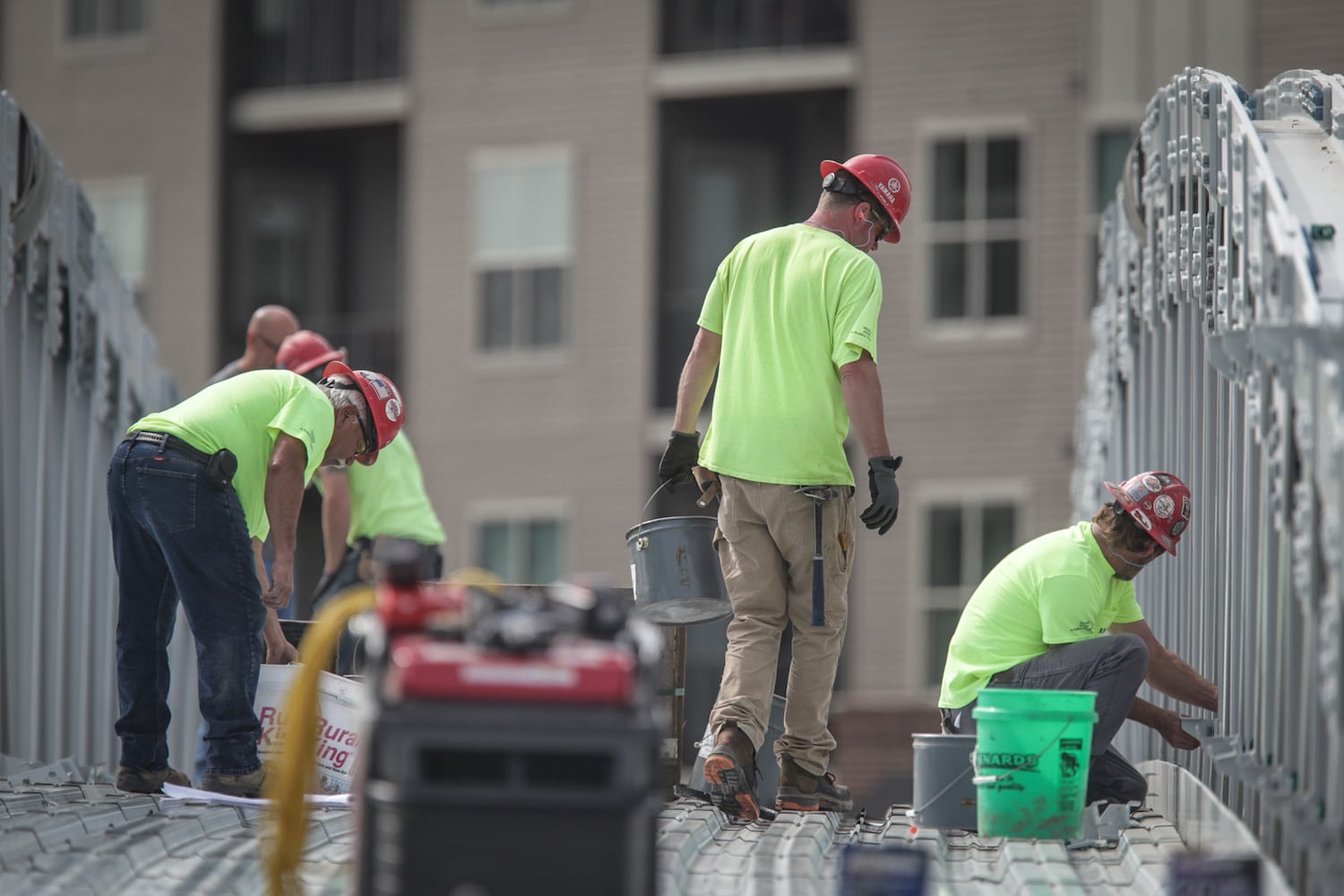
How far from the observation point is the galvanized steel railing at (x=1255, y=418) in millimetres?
5047

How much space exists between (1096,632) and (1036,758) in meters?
0.98

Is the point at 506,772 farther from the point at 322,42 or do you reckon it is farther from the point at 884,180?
the point at 322,42

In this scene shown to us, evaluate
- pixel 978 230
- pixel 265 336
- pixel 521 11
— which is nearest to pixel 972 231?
pixel 978 230

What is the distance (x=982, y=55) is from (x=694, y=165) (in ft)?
11.0

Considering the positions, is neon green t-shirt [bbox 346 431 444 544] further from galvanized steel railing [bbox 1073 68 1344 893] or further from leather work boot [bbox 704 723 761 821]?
galvanized steel railing [bbox 1073 68 1344 893]

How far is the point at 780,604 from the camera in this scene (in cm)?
718

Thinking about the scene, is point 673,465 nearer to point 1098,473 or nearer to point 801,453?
point 801,453

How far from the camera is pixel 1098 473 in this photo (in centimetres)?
1069

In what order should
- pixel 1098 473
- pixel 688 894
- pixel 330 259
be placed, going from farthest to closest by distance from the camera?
pixel 330 259 → pixel 1098 473 → pixel 688 894

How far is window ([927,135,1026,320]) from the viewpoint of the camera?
20.2 m

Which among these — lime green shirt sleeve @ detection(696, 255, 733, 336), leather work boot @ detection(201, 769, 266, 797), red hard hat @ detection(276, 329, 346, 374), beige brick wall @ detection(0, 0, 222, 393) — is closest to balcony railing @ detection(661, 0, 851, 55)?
beige brick wall @ detection(0, 0, 222, 393)

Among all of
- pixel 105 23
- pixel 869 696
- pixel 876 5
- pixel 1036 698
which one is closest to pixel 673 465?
pixel 1036 698

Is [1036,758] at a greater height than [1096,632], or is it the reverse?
[1096,632]

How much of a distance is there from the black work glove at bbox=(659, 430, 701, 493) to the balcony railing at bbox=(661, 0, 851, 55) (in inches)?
557
